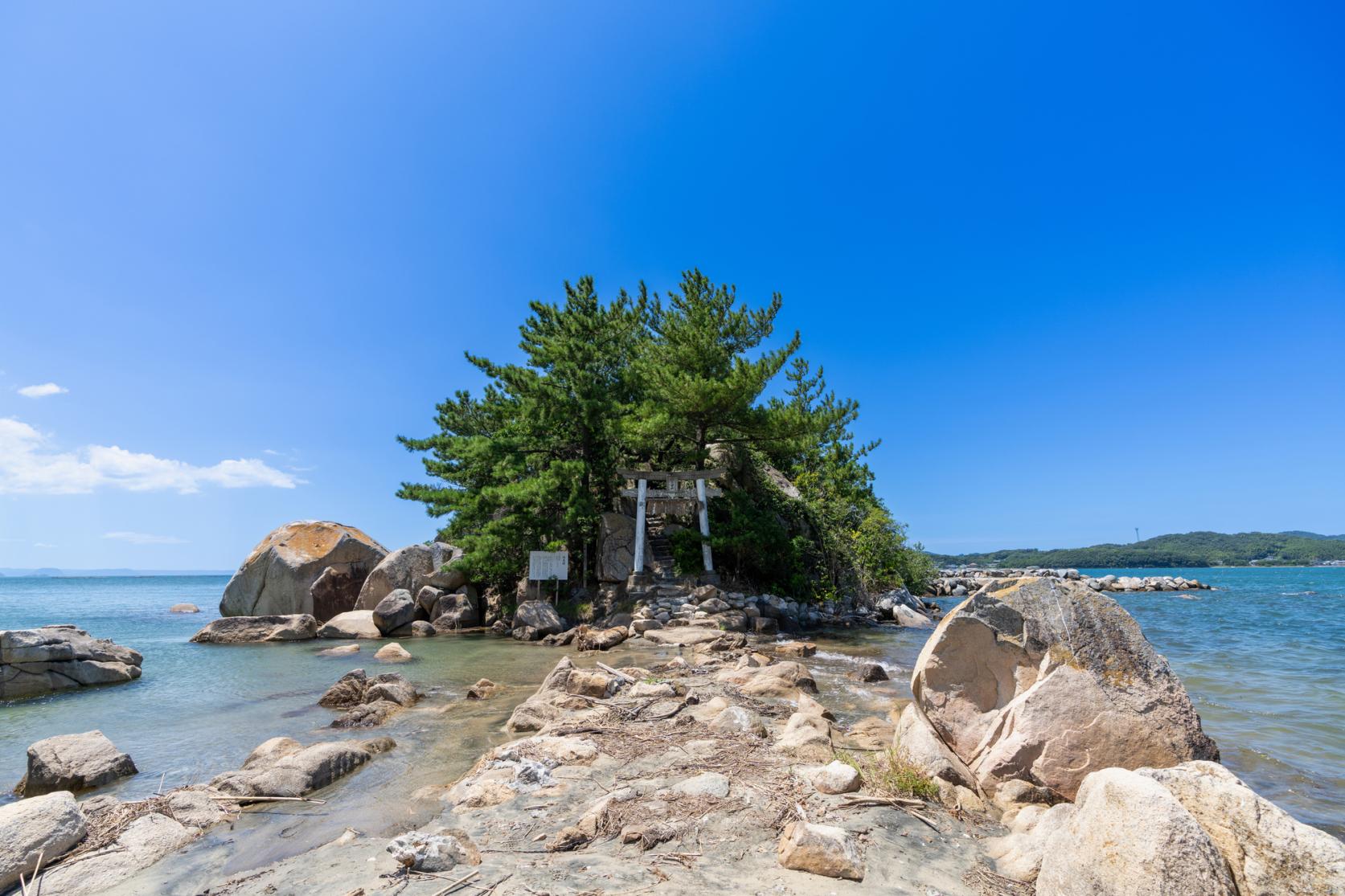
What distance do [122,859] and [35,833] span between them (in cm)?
61

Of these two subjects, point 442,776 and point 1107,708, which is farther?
point 442,776

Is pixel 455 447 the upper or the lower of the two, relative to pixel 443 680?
upper

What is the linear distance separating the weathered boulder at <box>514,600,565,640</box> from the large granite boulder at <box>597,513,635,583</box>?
2.82 meters

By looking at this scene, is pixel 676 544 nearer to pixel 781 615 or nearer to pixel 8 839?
pixel 781 615

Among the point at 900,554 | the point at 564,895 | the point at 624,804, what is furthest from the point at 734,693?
the point at 900,554

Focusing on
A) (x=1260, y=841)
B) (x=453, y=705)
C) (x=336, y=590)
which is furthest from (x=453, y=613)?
(x=1260, y=841)

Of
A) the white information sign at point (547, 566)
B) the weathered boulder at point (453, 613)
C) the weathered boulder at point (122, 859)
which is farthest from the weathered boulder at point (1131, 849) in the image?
the weathered boulder at point (453, 613)

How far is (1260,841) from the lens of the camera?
9.78 feet

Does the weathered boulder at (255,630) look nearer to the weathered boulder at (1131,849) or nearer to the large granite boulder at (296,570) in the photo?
the large granite boulder at (296,570)

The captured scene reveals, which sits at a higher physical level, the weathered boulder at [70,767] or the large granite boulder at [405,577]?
the large granite boulder at [405,577]

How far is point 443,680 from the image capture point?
11633 millimetres

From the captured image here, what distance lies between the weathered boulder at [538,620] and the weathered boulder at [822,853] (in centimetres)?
1505

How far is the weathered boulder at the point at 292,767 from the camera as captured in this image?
545 centimetres

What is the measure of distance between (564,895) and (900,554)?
2647 centimetres
